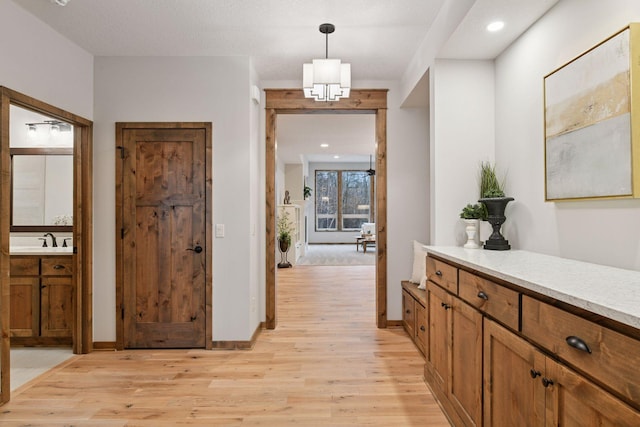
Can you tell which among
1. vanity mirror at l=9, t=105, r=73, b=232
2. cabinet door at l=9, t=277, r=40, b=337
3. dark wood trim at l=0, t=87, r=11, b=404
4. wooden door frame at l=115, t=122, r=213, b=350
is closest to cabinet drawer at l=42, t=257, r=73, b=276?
cabinet door at l=9, t=277, r=40, b=337

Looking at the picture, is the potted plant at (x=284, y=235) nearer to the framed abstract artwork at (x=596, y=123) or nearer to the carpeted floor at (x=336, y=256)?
the carpeted floor at (x=336, y=256)

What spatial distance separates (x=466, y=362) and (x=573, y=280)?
78cm

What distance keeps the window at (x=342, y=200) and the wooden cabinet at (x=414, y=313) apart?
8.96 metres

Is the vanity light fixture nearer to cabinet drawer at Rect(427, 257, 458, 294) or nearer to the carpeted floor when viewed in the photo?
cabinet drawer at Rect(427, 257, 458, 294)

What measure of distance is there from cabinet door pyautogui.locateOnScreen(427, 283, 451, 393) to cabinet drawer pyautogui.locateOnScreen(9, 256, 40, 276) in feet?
11.4

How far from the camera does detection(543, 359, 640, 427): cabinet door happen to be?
2.94ft

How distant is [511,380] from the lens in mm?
1416

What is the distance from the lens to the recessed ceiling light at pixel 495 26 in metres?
2.20

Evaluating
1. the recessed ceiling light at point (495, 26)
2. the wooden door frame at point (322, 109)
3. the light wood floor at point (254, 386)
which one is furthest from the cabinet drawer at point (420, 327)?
the recessed ceiling light at point (495, 26)

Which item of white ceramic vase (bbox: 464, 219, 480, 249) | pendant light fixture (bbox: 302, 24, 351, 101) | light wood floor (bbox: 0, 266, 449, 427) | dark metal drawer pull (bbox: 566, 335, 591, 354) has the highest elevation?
pendant light fixture (bbox: 302, 24, 351, 101)

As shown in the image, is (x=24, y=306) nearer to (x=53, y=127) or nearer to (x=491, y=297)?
(x=53, y=127)

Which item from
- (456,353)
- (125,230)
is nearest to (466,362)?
(456,353)

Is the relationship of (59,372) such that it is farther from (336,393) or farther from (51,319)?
(336,393)

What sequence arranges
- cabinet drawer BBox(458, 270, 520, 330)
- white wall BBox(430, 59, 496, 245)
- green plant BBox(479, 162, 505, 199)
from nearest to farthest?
1. cabinet drawer BBox(458, 270, 520, 330)
2. green plant BBox(479, 162, 505, 199)
3. white wall BBox(430, 59, 496, 245)
